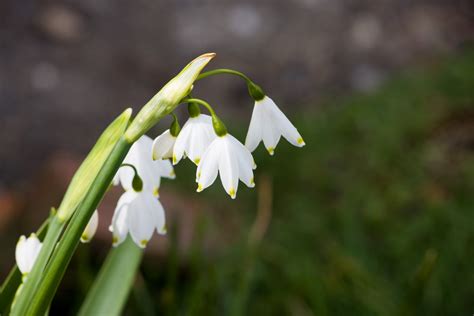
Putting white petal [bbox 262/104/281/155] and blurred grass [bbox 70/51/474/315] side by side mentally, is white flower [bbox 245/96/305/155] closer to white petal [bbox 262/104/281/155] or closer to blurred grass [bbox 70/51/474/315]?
white petal [bbox 262/104/281/155]

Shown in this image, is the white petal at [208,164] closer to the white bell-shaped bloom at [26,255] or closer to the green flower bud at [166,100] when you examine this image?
the green flower bud at [166,100]

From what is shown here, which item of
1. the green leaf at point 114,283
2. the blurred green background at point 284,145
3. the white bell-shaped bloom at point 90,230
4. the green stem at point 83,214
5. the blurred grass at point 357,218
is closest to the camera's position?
the green stem at point 83,214

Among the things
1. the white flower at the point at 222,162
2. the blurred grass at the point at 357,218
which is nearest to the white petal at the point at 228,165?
the white flower at the point at 222,162

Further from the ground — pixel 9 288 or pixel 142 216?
pixel 142 216

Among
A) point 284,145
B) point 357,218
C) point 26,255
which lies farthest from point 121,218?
point 284,145

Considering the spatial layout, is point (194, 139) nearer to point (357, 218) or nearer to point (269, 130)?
point (269, 130)

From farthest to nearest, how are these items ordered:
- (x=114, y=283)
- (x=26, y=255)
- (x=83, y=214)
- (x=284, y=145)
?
(x=284, y=145) < (x=114, y=283) < (x=26, y=255) < (x=83, y=214)

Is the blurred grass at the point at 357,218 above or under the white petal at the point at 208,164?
above
